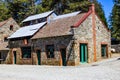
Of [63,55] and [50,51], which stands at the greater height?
[50,51]

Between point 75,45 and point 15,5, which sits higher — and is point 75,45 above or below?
below

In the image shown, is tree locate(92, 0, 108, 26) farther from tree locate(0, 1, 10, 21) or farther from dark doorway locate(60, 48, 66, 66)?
dark doorway locate(60, 48, 66, 66)

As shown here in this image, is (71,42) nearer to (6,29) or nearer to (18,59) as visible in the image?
(18,59)

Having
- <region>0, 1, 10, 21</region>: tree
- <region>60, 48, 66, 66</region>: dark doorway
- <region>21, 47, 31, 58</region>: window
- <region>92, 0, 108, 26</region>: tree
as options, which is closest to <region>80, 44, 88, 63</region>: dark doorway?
<region>60, 48, 66, 66</region>: dark doorway

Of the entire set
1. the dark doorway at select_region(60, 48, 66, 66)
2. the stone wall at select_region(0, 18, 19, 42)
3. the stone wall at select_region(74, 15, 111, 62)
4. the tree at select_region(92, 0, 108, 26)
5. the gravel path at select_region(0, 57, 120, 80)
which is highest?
the tree at select_region(92, 0, 108, 26)

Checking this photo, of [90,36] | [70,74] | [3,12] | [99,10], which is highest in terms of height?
[3,12]

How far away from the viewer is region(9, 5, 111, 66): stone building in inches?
1423

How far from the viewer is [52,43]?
128 ft

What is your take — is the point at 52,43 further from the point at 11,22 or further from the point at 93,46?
the point at 11,22

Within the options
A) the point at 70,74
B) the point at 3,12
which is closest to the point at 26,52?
the point at 70,74

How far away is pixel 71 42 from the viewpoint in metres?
36.1

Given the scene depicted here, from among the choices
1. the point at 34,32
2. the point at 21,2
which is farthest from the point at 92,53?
the point at 21,2

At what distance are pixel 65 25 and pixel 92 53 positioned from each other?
519 centimetres

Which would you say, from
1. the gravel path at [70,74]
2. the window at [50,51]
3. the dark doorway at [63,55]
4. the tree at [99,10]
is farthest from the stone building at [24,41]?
the tree at [99,10]
